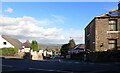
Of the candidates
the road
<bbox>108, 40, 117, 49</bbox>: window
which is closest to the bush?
<bbox>108, 40, 117, 49</bbox>: window

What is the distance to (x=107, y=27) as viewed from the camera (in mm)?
27234

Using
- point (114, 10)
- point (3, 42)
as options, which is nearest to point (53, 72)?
point (114, 10)

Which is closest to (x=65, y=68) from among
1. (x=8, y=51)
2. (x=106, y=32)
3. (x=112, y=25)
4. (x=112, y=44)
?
(x=106, y=32)

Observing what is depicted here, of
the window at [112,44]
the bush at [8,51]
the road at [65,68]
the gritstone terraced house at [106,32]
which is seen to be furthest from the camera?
the bush at [8,51]

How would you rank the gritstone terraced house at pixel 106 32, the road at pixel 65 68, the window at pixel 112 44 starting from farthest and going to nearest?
the window at pixel 112 44 → the gritstone terraced house at pixel 106 32 → the road at pixel 65 68

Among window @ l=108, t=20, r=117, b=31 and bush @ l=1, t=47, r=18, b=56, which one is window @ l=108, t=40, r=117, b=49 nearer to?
window @ l=108, t=20, r=117, b=31

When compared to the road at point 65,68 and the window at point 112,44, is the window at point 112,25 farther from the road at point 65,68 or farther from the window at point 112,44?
the road at point 65,68

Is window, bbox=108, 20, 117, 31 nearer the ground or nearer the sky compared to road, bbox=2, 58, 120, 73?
nearer the sky

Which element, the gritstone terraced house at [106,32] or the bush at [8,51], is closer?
the gritstone terraced house at [106,32]

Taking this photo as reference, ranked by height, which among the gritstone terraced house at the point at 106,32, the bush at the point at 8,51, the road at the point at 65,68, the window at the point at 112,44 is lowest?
the bush at the point at 8,51

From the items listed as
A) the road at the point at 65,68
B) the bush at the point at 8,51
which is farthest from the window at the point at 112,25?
the bush at the point at 8,51

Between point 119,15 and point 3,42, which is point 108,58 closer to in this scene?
point 119,15

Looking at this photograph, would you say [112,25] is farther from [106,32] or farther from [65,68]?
[65,68]

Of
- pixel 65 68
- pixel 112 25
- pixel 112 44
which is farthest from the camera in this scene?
pixel 112 44
